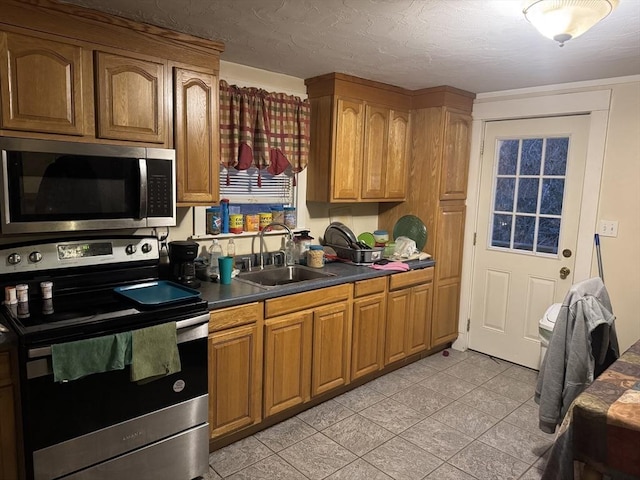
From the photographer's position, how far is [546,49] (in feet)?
7.93

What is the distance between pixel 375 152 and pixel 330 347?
1.51 m

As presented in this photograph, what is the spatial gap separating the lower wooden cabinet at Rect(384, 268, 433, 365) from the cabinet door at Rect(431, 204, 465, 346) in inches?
4.4

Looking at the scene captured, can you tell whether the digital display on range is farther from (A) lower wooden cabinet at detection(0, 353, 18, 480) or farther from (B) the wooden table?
(B) the wooden table

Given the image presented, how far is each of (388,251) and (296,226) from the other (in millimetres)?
771

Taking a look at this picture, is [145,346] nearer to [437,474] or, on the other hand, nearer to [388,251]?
[437,474]

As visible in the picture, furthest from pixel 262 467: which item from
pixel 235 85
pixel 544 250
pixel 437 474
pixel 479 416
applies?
pixel 544 250

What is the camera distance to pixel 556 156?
3.35 metres

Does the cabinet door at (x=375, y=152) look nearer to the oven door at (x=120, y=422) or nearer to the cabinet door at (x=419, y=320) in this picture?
the cabinet door at (x=419, y=320)

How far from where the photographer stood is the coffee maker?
236cm

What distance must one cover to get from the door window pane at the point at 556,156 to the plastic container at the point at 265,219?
210 cm

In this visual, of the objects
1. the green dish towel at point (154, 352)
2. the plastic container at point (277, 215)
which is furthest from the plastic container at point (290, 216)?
the green dish towel at point (154, 352)

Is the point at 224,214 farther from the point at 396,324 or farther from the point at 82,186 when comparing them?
the point at 396,324

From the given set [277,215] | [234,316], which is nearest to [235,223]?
[277,215]

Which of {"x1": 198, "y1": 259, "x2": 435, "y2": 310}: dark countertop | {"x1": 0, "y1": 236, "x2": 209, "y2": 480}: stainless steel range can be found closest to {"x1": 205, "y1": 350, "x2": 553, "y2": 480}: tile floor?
{"x1": 0, "y1": 236, "x2": 209, "y2": 480}: stainless steel range
